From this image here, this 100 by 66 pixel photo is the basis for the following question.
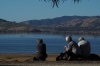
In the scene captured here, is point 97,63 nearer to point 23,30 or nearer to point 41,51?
point 41,51

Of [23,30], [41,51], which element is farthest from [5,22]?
[41,51]

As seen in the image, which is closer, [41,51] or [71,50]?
[71,50]

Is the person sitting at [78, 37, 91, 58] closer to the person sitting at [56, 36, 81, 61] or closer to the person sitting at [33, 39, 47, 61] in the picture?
the person sitting at [56, 36, 81, 61]

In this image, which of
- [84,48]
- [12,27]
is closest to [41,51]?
[84,48]

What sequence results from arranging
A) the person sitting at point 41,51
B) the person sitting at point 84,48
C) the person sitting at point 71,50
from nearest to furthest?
the person sitting at point 71,50 → the person sitting at point 84,48 → the person sitting at point 41,51

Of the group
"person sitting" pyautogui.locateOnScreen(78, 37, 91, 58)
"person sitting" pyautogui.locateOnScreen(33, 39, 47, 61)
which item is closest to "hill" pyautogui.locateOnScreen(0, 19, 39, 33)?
"person sitting" pyautogui.locateOnScreen(33, 39, 47, 61)

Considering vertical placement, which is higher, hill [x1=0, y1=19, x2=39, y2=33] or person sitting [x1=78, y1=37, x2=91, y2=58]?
hill [x1=0, y1=19, x2=39, y2=33]

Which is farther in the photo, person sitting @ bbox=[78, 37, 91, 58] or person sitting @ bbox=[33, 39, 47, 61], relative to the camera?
person sitting @ bbox=[33, 39, 47, 61]

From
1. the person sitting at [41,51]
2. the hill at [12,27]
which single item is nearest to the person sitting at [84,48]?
the person sitting at [41,51]

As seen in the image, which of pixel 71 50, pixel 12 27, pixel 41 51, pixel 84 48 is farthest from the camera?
pixel 12 27

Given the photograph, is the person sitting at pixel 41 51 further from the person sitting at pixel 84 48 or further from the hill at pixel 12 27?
the hill at pixel 12 27

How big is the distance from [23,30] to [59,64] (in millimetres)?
175127

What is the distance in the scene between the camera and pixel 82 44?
1534cm

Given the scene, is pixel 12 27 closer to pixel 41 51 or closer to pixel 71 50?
pixel 41 51
